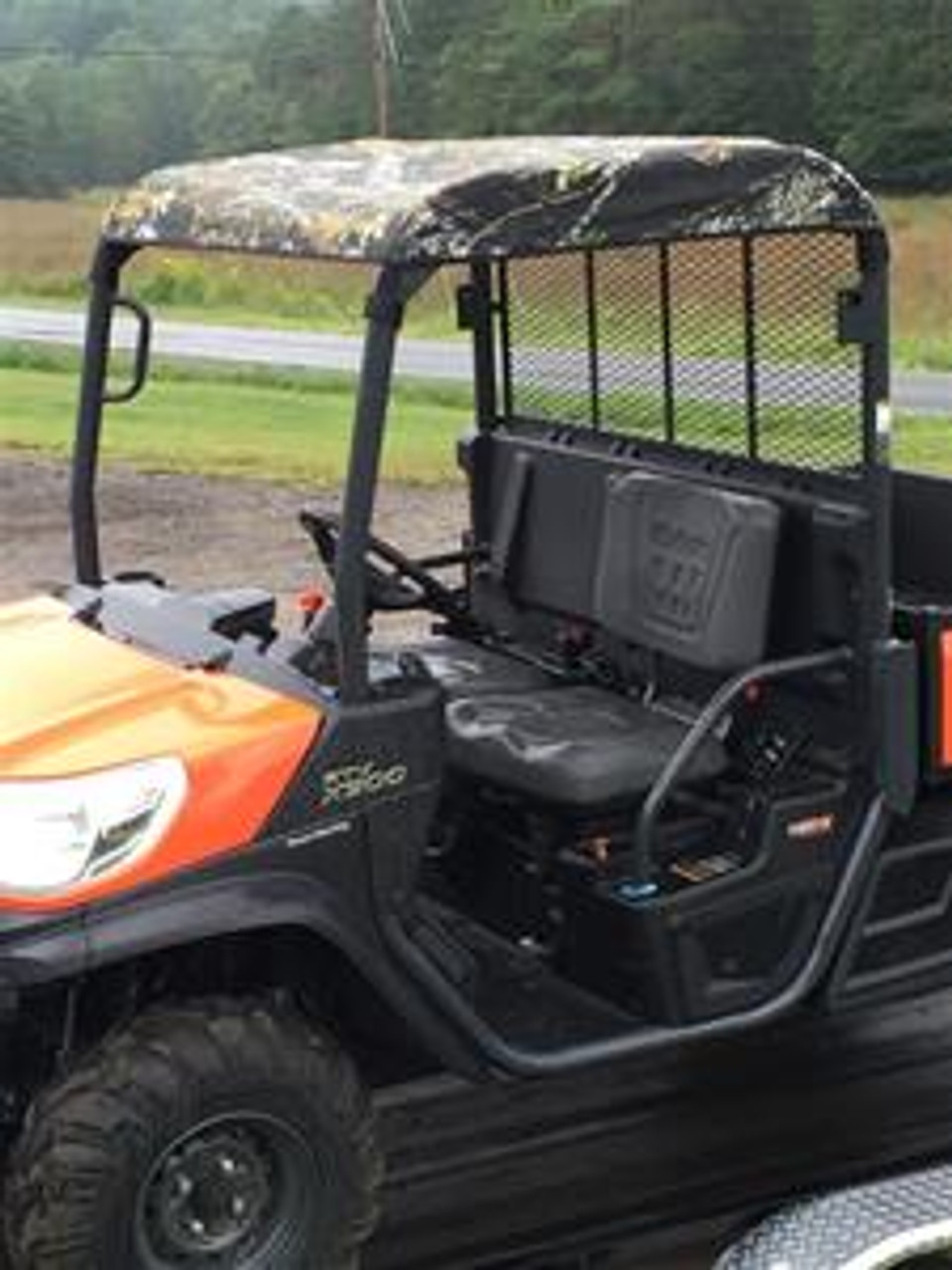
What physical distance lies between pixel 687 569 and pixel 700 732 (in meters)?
0.56

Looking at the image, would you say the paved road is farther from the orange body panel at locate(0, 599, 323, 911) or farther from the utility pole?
the utility pole

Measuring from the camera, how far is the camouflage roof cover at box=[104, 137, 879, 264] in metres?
3.65

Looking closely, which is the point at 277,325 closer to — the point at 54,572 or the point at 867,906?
the point at 54,572

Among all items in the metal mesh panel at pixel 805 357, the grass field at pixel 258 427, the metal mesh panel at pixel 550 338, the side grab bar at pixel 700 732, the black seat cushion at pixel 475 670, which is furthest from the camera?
the grass field at pixel 258 427

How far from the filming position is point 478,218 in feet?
12.0

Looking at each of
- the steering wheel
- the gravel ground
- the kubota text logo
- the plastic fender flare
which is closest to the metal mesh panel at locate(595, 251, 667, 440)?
the steering wheel

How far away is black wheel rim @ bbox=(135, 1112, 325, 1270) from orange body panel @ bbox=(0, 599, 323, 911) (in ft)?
1.48

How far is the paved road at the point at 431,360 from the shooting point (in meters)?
4.59

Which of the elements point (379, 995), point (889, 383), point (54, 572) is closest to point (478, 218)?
point (889, 383)

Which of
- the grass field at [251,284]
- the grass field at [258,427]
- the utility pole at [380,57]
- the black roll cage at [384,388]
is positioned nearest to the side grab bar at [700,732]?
the black roll cage at [384,388]

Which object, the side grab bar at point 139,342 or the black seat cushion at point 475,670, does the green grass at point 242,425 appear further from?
the side grab bar at point 139,342

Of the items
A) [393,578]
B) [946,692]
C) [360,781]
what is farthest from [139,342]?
[946,692]

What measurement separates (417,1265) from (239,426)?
41.5ft

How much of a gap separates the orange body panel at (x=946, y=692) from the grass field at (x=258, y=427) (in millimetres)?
6352
